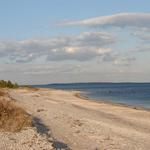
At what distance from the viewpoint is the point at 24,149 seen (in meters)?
13.8

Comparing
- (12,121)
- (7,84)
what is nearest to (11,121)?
(12,121)

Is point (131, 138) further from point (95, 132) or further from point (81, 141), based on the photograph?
point (81, 141)

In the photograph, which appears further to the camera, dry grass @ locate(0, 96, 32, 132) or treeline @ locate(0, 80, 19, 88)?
treeline @ locate(0, 80, 19, 88)

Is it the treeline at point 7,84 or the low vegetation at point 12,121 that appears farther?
the treeline at point 7,84

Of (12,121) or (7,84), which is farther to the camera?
(7,84)

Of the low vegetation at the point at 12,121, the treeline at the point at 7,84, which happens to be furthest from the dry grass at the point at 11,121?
the treeline at the point at 7,84

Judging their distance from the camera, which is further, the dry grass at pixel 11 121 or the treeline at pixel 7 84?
the treeline at pixel 7 84

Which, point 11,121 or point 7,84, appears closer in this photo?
point 11,121

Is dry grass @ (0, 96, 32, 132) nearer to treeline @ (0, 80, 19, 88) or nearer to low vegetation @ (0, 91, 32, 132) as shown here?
low vegetation @ (0, 91, 32, 132)

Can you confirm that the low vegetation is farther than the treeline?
No

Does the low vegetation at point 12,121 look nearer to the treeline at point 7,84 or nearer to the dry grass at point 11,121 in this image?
the dry grass at point 11,121

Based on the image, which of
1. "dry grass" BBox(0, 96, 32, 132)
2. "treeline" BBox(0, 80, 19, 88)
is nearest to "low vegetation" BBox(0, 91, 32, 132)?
"dry grass" BBox(0, 96, 32, 132)

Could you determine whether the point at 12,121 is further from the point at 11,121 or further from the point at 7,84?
the point at 7,84

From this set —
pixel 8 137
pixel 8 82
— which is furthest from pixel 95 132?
pixel 8 82
